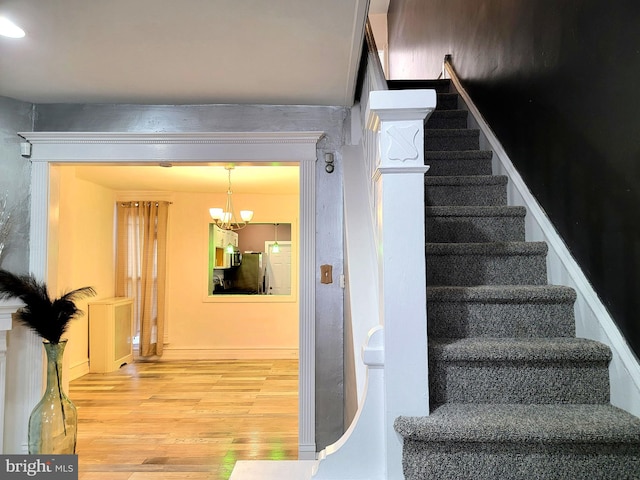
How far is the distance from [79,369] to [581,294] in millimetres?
5544

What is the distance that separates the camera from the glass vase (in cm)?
254

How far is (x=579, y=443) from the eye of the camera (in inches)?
41.5

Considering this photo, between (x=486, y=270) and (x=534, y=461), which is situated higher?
(x=486, y=270)

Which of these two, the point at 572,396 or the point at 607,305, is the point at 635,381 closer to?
the point at 572,396

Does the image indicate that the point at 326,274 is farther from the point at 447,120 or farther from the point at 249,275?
the point at 249,275

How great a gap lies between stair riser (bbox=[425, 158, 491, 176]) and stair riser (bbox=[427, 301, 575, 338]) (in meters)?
1.15

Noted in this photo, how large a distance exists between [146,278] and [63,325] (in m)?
3.44

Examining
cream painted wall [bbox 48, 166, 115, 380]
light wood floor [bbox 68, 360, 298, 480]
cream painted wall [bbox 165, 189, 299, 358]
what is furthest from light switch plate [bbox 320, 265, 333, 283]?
cream painted wall [bbox 165, 189, 299, 358]

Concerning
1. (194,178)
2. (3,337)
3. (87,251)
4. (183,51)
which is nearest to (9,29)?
(183,51)

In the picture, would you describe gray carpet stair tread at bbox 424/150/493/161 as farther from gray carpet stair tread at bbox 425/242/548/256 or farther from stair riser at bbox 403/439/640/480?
stair riser at bbox 403/439/640/480

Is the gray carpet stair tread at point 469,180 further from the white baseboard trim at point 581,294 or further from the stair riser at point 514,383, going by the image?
the stair riser at point 514,383

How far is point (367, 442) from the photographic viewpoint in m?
1.09

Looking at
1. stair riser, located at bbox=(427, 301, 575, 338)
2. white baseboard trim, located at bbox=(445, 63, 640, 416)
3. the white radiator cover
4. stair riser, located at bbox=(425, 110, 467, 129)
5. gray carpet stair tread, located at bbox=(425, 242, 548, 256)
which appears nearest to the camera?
white baseboard trim, located at bbox=(445, 63, 640, 416)

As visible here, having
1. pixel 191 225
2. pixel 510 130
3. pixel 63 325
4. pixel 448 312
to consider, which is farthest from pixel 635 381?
pixel 191 225
